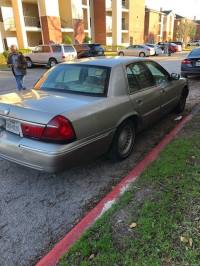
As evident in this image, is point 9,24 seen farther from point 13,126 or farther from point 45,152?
point 45,152

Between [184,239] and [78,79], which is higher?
[78,79]

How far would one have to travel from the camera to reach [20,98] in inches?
148

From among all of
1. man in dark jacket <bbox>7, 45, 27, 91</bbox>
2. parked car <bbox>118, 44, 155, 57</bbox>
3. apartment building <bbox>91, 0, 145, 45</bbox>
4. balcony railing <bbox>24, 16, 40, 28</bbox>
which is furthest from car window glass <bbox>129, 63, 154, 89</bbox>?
apartment building <bbox>91, 0, 145, 45</bbox>

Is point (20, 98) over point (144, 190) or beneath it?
over

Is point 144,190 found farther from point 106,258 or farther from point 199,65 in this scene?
point 199,65

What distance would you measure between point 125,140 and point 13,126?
174 cm

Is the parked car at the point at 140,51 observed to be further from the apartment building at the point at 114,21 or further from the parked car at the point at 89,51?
the apartment building at the point at 114,21

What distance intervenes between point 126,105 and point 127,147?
Answer: 720 mm

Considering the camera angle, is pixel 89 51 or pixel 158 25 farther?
pixel 158 25

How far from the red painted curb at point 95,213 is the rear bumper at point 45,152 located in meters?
0.56

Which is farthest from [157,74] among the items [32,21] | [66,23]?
[66,23]

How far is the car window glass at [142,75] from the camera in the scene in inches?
178

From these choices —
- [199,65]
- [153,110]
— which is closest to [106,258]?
[153,110]

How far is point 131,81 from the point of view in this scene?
4320 mm
